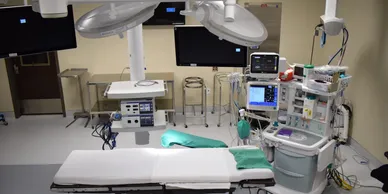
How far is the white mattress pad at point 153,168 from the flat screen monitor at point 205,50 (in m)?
0.93

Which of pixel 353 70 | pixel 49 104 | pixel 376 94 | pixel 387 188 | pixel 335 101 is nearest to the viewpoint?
pixel 387 188

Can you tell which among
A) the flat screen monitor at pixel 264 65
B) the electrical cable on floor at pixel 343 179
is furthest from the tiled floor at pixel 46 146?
the flat screen monitor at pixel 264 65

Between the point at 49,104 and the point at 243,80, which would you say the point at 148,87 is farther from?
the point at 49,104

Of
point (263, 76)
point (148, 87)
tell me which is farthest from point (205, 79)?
point (148, 87)

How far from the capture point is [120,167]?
10.3ft

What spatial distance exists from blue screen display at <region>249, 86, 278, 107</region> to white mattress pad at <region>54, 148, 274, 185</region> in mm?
643

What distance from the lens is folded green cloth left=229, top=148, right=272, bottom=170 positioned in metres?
3.09

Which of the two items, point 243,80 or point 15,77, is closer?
point 243,80

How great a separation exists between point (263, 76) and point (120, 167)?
66.4 inches

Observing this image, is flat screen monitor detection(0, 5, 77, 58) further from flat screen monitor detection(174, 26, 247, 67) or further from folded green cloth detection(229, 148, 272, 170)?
folded green cloth detection(229, 148, 272, 170)

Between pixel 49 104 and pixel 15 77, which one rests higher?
pixel 15 77

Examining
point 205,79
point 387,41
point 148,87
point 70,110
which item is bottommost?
point 70,110

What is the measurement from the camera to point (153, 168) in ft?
10.2

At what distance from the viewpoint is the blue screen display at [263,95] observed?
3670 millimetres
